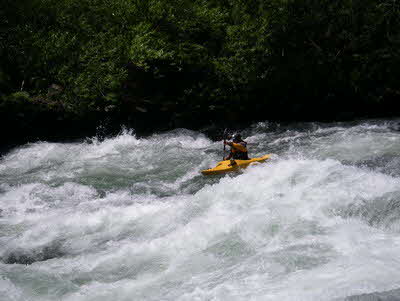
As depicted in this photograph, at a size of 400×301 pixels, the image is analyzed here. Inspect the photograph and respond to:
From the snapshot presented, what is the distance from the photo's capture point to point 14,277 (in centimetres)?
524

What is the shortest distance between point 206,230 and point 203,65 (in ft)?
27.3

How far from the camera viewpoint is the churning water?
4.58 metres

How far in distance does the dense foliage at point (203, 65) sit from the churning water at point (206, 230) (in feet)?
10.1

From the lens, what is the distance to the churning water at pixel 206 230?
15.0 feet

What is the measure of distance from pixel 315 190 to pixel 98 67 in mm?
8384

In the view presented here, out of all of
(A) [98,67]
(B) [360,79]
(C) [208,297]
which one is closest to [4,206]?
(C) [208,297]

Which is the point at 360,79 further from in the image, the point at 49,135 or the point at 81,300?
the point at 81,300

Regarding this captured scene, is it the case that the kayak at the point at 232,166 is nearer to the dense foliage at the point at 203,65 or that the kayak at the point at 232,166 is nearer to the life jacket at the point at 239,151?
the life jacket at the point at 239,151

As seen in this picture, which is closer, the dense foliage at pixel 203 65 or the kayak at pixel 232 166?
the kayak at pixel 232 166

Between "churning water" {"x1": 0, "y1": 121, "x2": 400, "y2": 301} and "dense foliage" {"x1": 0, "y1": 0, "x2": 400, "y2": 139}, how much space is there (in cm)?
309

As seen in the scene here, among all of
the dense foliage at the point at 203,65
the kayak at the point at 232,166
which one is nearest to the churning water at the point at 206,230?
the kayak at the point at 232,166

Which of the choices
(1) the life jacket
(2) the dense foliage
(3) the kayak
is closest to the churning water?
(3) the kayak

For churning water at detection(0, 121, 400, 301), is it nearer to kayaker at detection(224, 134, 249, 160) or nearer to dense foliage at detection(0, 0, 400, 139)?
kayaker at detection(224, 134, 249, 160)

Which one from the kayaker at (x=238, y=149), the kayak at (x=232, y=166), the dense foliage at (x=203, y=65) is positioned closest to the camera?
the kayak at (x=232, y=166)
